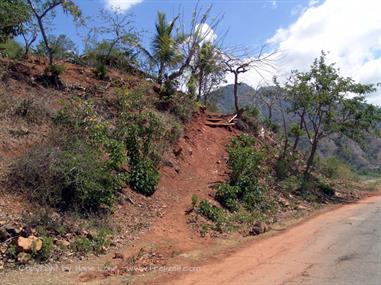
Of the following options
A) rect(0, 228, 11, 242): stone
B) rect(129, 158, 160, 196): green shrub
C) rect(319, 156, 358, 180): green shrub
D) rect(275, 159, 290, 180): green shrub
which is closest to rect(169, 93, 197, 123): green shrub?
rect(275, 159, 290, 180): green shrub

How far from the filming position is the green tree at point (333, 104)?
23516mm

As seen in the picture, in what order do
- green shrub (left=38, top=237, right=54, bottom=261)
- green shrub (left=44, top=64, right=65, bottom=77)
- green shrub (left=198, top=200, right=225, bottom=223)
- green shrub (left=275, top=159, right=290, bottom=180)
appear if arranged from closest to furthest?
green shrub (left=38, top=237, right=54, bottom=261) < green shrub (left=198, top=200, right=225, bottom=223) < green shrub (left=44, top=64, right=65, bottom=77) < green shrub (left=275, top=159, right=290, bottom=180)

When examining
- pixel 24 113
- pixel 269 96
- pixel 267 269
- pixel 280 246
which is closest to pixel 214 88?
pixel 269 96

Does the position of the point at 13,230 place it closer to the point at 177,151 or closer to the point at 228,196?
the point at 228,196

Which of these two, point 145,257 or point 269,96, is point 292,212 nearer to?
point 145,257

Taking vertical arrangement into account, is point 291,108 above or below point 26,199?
above

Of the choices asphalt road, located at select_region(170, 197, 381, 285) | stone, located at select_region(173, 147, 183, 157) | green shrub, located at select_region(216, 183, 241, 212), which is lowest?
asphalt road, located at select_region(170, 197, 381, 285)

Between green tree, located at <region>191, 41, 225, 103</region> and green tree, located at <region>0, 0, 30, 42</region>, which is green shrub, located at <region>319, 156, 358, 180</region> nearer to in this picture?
green tree, located at <region>191, 41, 225, 103</region>

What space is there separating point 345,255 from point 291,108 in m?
16.5

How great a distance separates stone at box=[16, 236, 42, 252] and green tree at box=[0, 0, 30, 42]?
888 cm

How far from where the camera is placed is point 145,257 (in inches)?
380

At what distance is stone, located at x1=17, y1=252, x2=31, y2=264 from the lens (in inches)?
323

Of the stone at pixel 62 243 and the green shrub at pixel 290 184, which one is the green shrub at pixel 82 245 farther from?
the green shrub at pixel 290 184

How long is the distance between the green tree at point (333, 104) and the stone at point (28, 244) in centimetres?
1763
